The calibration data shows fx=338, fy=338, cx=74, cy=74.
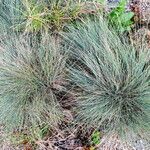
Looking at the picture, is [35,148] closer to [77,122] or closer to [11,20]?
[77,122]

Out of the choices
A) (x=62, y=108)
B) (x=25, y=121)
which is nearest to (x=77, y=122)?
(x=62, y=108)

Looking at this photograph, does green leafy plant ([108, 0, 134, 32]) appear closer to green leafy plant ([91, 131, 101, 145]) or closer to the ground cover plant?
the ground cover plant

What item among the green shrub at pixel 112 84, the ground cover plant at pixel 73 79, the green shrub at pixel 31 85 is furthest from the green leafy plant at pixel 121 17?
the green shrub at pixel 31 85

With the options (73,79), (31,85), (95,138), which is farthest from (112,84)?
(31,85)

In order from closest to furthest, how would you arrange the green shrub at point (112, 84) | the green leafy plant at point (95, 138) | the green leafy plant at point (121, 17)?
the green shrub at point (112, 84) → the green leafy plant at point (95, 138) → the green leafy plant at point (121, 17)

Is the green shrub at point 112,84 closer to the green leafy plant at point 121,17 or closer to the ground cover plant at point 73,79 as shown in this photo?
the ground cover plant at point 73,79

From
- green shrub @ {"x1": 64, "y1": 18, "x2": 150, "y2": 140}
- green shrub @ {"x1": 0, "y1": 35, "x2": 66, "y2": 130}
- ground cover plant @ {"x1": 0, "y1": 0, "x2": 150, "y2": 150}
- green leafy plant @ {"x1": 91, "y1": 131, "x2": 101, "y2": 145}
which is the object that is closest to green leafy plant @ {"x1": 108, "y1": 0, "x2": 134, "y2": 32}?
ground cover plant @ {"x1": 0, "y1": 0, "x2": 150, "y2": 150}
